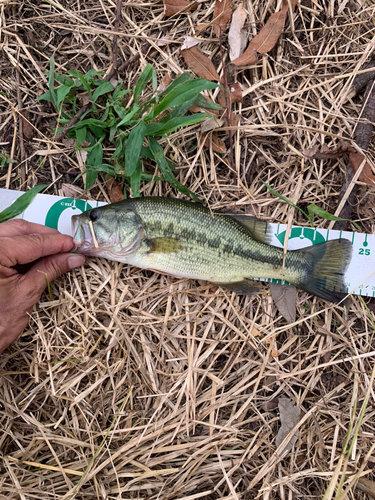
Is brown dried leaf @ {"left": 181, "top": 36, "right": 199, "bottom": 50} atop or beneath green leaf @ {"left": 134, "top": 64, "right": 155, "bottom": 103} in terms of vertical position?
atop

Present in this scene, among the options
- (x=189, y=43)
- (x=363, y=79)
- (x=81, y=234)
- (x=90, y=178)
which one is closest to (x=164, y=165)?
(x=90, y=178)

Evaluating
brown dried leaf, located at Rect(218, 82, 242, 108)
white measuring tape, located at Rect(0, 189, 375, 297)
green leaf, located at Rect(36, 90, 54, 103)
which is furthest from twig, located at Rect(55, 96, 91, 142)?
brown dried leaf, located at Rect(218, 82, 242, 108)

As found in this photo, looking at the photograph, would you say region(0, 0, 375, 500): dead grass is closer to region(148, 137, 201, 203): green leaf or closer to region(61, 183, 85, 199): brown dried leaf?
region(61, 183, 85, 199): brown dried leaf

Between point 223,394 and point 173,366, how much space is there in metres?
0.55

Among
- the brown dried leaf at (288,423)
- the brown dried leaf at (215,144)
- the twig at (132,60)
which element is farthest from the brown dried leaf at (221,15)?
the brown dried leaf at (288,423)

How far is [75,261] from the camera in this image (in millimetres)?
3238

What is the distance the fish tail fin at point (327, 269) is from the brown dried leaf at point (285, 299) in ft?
0.46

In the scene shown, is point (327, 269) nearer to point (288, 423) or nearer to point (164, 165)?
point (288, 423)

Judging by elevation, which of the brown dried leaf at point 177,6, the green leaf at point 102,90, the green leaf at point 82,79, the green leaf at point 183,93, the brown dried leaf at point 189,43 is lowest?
the green leaf at point 183,93

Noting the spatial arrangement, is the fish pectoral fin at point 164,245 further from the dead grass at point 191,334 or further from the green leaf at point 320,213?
the green leaf at point 320,213

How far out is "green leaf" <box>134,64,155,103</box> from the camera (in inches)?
A: 127

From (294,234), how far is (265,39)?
6.49 feet

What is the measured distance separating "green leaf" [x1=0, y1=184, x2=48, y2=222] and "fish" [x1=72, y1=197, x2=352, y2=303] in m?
0.61

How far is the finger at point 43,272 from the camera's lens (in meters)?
3.10
